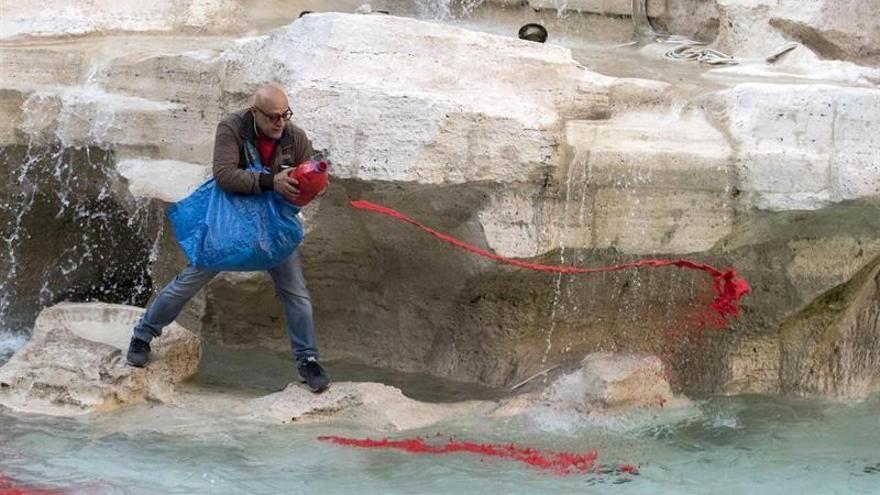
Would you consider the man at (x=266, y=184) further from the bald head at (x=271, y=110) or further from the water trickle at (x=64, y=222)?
the water trickle at (x=64, y=222)

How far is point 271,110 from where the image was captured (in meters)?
5.95

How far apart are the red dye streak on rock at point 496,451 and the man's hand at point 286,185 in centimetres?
105

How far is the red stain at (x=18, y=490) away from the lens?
534cm

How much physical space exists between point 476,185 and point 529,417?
106 cm

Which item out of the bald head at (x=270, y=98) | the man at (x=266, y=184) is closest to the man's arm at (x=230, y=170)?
the man at (x=266, y=184)

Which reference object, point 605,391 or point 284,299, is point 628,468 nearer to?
point 605,391

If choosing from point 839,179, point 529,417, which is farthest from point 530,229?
point 839,179

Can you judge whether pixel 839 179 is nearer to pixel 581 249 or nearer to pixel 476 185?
pixel 581 249

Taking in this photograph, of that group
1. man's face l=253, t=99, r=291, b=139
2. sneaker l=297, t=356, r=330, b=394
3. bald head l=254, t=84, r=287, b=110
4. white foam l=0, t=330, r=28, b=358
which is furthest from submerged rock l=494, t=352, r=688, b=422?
white foam l=0, t=330, r=28, b=358

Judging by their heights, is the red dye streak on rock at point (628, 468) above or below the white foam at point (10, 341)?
above

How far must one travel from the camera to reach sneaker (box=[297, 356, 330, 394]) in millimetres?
6457

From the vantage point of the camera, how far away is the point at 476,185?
21.1 feet

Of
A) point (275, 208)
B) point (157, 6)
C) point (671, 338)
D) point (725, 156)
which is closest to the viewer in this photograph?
point (275, 208)

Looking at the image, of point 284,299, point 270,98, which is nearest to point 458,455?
point 284,299
